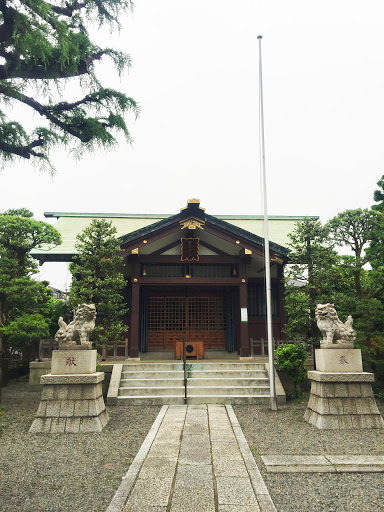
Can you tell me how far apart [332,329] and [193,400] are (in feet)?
14.4

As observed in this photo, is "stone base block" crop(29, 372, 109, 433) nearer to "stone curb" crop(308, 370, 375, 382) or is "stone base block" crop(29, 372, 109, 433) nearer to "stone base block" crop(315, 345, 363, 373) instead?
"stone curb" crop(308, 370, 375, 382)

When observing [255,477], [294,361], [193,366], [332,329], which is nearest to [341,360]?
[332,329]

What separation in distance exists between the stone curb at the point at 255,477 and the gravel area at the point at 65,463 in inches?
70.8

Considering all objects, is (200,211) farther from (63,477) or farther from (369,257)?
(63,477)

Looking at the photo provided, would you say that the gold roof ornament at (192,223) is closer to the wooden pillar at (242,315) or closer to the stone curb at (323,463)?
the wooden pillar at (242,315)

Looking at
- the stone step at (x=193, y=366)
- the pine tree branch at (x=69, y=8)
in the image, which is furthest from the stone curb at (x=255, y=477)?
the pine tree branch at (x=69, y=8)

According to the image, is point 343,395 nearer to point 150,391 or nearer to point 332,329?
point 332,329

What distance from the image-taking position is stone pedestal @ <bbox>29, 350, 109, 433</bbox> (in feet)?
24.4

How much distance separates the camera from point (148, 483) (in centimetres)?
456

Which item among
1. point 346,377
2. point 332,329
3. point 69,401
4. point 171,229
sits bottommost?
point 69,401

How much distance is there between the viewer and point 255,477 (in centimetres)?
478

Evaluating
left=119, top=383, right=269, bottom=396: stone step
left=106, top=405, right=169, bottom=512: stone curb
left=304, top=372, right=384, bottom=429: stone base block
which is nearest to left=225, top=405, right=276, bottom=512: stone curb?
left=106, top=405, right=169, bottom=512: stone curb

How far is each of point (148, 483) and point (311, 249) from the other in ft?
29.8

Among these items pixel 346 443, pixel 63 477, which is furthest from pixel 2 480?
pixel 346 443
